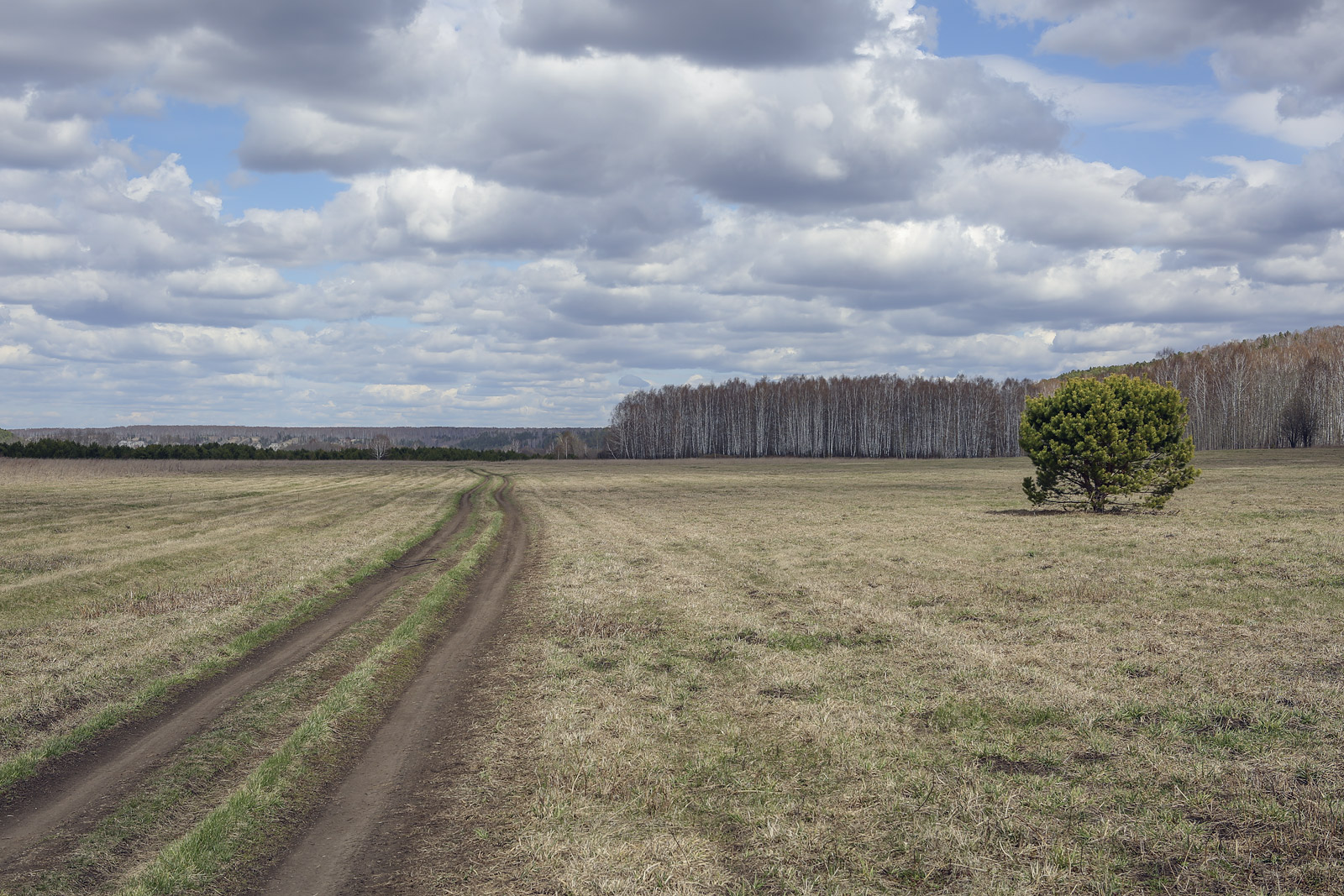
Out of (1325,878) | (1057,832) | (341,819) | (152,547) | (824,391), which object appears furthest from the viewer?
(824,391)

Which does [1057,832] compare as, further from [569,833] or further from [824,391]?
[824,391]

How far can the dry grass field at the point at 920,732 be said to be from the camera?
5562 mm

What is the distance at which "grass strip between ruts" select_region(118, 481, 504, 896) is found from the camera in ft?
18.4

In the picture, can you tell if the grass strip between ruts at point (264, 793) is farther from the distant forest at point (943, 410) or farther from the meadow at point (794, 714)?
the distant forest at point (943, 410)

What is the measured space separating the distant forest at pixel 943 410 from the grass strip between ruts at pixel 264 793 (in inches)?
4613

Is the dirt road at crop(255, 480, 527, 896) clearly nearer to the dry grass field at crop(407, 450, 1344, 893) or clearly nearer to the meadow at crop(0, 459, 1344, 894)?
Answer: the meadow at crop(0, 459, 1344, 894)

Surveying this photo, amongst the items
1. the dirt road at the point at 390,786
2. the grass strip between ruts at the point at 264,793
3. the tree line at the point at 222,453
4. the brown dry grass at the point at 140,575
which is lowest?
the dirt road at the point at 390,786

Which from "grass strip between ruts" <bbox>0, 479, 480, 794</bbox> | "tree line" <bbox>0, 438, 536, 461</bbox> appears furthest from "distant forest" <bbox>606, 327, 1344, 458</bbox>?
"grass strip between ruts" <bbox>0, 479, 480, 794</bbox>

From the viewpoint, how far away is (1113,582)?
15516 mm

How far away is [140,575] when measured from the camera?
17.6 metres

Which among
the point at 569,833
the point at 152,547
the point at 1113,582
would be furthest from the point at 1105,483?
the point at 152,547

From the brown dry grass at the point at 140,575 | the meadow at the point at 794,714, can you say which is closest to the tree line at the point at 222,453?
the brown dry grass at the point at 140,575

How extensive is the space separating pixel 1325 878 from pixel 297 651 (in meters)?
12.1

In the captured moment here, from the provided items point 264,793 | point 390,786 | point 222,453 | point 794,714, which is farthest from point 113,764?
point 222,453
